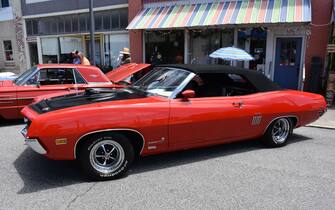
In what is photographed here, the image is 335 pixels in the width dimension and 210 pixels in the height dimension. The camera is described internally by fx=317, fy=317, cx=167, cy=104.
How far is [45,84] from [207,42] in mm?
7030

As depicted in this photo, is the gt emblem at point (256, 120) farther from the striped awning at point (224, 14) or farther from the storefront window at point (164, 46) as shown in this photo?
the storefront window at point (164, 46)

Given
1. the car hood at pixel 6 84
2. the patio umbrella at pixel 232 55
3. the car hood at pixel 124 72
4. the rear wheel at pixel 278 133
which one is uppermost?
the patio umbrella at pixel 232 55

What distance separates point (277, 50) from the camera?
1096 centimetres

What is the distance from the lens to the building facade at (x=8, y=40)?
19.8 metres

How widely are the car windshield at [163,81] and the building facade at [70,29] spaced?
981cm

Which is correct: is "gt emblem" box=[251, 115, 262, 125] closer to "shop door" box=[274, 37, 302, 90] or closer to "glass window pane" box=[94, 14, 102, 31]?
"shop door" box=[274, 37, 302, 90]

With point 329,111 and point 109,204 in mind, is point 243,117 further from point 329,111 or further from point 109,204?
point 329,111

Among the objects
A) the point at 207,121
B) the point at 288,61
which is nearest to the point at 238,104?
the point at 207,121

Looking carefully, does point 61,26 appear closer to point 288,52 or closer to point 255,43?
point 255,43

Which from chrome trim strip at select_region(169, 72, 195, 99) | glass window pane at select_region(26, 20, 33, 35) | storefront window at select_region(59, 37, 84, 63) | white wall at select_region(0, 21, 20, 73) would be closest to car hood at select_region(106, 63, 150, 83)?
chrome trim strip at select_region(169, 72, 195, 99)

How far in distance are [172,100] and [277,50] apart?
304 inches

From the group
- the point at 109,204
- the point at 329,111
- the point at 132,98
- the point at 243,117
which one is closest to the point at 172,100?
the point at 132,98

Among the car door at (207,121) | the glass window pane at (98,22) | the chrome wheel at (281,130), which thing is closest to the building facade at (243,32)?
the glass window pane at (98,22)

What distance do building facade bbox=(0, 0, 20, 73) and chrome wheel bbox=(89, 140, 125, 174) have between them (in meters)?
18.2
